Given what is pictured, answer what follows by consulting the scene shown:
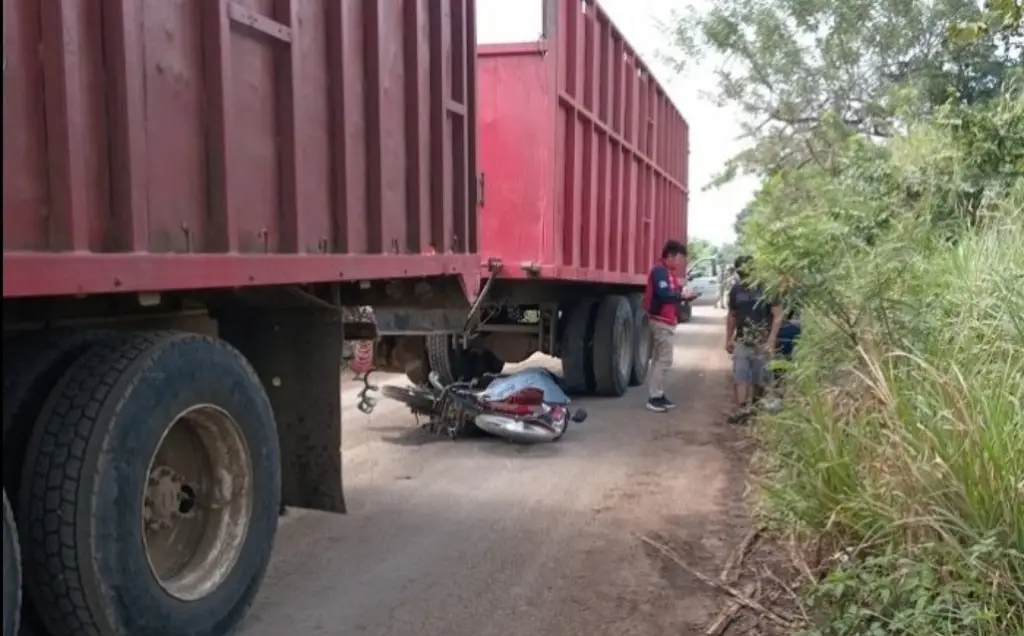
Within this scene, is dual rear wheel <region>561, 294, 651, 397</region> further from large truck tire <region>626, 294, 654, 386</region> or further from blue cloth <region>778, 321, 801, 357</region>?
blue cloth <region>778, 321, 801, 357</region>

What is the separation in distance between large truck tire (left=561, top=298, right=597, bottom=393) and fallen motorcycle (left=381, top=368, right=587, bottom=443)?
2.20 m

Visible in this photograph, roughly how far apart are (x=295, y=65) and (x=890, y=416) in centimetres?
279

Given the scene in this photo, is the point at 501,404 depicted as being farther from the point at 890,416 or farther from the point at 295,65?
the point at 295,65

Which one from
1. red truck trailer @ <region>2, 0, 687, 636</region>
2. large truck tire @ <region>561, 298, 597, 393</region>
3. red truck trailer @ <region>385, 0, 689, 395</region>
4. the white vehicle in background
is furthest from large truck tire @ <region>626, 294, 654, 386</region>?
the white vehicle in background

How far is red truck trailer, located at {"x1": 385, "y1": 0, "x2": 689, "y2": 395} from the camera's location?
24.3ft

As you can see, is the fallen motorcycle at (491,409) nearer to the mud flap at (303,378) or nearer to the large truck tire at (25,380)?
the mud flap at (303,378)

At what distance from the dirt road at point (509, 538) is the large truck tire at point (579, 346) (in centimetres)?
194

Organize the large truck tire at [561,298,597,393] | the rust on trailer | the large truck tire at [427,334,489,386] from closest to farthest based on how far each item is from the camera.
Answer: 1. the rust on trailer
2. the large truck tire at [427,334,489,386]
3. the large truck tire at [561,298,597,393]

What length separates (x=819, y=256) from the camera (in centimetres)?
590

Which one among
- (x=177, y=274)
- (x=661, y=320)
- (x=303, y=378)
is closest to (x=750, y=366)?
(x=661, y=320)

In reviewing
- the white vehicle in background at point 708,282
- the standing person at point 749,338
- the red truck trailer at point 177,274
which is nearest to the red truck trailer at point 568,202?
the standing person at point 749,338

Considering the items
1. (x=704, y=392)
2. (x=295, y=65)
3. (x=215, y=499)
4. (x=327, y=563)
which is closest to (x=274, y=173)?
(x=295, y=65)

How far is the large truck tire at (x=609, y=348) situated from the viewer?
997 cm

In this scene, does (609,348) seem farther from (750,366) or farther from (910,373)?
(910,373)
